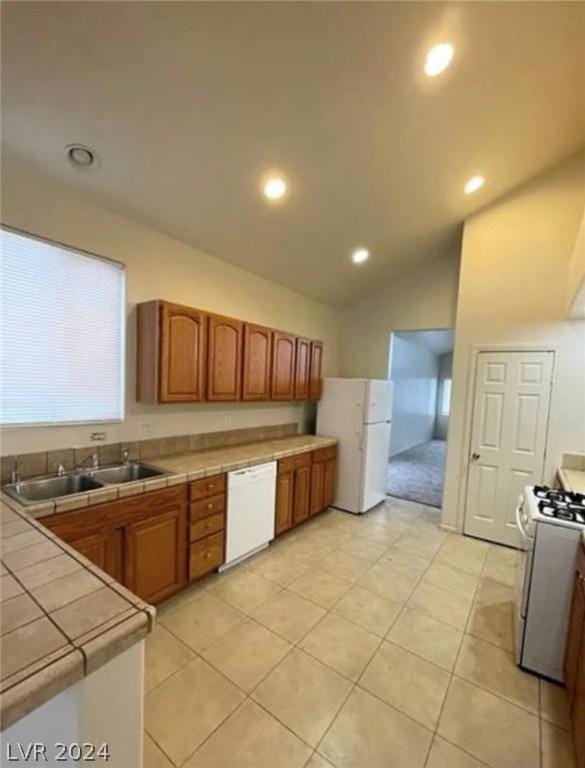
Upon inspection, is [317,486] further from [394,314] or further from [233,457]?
[394,314]

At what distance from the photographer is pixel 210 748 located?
151cm

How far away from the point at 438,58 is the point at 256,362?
8.19 ft

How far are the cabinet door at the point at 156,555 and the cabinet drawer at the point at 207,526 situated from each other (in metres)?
0.08

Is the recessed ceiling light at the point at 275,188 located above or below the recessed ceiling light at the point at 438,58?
below

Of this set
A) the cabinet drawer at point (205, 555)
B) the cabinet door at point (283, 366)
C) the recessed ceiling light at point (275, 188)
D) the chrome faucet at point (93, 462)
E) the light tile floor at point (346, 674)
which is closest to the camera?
the light tile floor at point (346, 674)

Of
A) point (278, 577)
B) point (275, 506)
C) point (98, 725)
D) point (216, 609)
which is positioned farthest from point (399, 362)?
point (98, 725)

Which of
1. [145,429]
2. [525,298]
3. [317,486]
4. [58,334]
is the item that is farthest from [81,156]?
[525,298]

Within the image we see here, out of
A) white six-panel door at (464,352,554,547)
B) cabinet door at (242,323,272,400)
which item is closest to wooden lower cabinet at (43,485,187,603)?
cabinet door at (242,323,272,400)

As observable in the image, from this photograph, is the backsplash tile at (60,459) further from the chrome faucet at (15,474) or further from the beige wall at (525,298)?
the beige wall at (525,298)

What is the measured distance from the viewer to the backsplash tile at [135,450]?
7.16 feet

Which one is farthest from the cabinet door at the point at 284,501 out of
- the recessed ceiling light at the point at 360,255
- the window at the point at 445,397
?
the window at the point at 445,397

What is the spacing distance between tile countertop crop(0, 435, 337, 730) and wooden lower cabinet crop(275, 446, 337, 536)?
2194mm

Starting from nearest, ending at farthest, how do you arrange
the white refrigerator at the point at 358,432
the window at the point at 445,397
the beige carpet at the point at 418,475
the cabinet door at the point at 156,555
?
1. the cabinet door at the point at 156,555
2. the white refrigerator at the point at 358,432
3. the beige carpet at the point at 418,475
4. the window at the point at 445,397

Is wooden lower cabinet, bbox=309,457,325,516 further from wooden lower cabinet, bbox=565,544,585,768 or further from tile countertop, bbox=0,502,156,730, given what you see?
tile countertop, bbox=0,502,156,730
